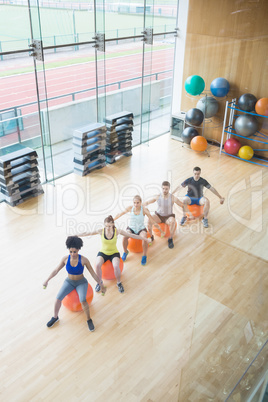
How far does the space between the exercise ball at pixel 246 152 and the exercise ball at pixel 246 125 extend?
0.36 m

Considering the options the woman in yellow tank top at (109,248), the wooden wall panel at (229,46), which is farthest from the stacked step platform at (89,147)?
the woman in yellow tank top at (109,248)

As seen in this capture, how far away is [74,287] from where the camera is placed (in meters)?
3.77

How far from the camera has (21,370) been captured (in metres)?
3.31

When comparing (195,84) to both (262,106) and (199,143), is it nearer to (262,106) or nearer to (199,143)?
(199,143)

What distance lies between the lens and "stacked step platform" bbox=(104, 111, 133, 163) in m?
7.09

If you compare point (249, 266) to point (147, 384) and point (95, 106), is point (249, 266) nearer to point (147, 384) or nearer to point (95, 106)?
point (147, 384)

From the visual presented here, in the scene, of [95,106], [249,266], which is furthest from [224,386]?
[95,106]

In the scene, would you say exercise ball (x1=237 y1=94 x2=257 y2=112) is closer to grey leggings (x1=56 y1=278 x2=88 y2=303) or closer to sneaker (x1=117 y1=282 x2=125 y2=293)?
sneaker (x1=117 y1=282 x2=125 y2=293)

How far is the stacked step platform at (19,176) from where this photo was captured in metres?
5.59

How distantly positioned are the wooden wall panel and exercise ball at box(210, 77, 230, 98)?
205 mm

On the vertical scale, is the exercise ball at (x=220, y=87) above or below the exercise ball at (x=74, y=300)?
above

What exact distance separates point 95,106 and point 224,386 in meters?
5.65

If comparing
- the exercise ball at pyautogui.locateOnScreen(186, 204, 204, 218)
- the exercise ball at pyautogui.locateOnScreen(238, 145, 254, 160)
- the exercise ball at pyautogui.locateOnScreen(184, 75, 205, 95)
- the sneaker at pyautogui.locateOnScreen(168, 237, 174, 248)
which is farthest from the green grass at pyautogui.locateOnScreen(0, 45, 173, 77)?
the sneaker at pyautogui.locateOnScreen(168, 237, 174, 248)

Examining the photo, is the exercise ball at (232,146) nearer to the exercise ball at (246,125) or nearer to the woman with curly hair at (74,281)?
the exercise ball at (246,125)
